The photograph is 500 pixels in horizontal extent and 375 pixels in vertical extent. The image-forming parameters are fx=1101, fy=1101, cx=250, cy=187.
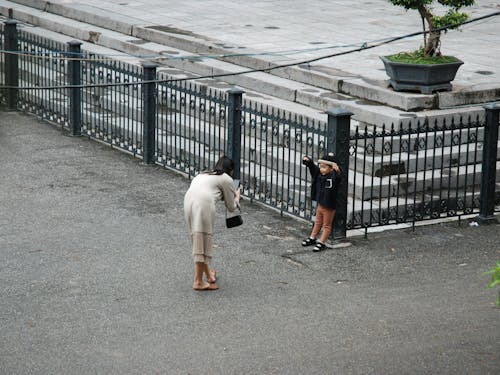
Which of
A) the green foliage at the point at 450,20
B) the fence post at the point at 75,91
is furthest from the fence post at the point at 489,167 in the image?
the fence post at the point at 75,91

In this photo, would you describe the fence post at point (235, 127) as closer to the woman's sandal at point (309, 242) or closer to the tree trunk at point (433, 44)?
the woman's sandal at point (309, 242)

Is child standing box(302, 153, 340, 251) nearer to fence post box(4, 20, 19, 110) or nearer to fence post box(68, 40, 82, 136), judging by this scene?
fence post box(68, 40, 82, 136)

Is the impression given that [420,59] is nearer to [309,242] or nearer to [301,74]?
[301,74]

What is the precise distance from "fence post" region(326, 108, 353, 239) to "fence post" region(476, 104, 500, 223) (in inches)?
81.1

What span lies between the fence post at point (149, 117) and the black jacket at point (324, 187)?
4414 mm

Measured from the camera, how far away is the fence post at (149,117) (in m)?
16.5

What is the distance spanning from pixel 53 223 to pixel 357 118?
4809mm

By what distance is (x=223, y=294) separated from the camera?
1138cm

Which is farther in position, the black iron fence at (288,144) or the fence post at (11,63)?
the fence post at (11,63)

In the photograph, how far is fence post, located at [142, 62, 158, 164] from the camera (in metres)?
16.5

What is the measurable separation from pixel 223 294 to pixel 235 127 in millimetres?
3998

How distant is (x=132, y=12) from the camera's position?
22.9 metres

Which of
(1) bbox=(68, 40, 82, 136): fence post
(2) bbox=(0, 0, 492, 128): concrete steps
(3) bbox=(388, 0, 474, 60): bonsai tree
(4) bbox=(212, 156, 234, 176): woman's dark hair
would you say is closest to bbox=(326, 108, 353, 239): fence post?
(2) bbox=(0, 0, 492, 128): concrete steps

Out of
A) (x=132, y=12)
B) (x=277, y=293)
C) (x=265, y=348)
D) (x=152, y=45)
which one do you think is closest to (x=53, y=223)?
(x=277, y=293)
